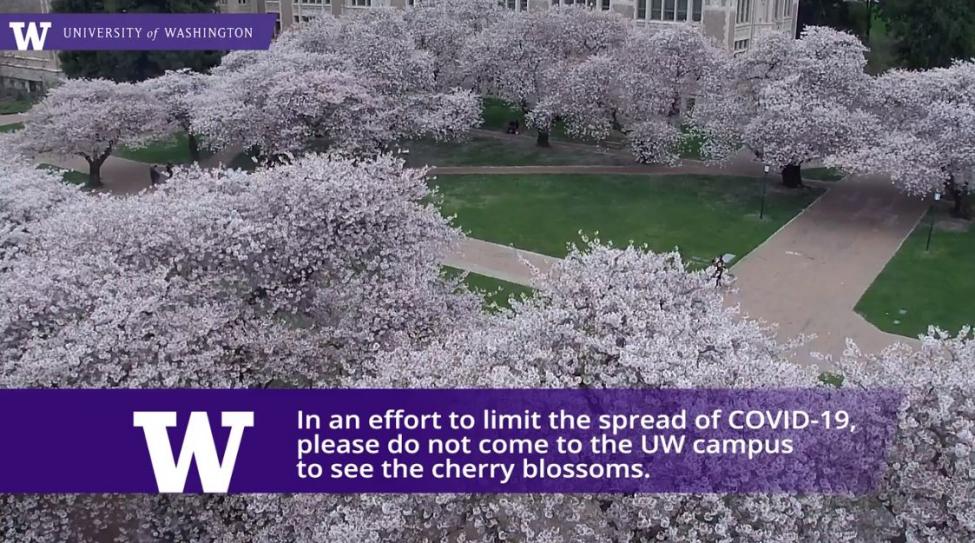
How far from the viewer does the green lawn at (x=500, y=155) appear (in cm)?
4238

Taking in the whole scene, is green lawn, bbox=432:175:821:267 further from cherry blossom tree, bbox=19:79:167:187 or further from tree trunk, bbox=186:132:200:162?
cherry blossom tree, bbox=19:79:167:187

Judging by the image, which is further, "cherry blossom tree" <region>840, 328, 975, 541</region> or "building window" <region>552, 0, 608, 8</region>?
"building window" <region>552, 0, 608, 8</region>

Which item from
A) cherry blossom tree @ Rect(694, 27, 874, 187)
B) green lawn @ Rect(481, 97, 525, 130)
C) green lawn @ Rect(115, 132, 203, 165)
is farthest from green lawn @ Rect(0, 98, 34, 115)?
cherry blossom tree @ Rect(694, 27, 874, 187)

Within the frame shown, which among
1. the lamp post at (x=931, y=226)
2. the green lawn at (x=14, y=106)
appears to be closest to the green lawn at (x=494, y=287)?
the lamp post at (x=931, y=226)

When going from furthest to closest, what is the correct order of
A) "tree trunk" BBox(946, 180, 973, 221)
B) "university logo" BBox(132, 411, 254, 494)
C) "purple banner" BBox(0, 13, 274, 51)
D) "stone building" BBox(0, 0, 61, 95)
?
"stone building" BBox(0, 0, 61, 95) → "purple banner" BBox(0, 13, 274, 51) → "tree trunk" BBox(946, 180, 973, 221) → "university logo" BBox(132, 411, 254, 494)

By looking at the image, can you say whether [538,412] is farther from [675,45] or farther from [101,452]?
[675,45]

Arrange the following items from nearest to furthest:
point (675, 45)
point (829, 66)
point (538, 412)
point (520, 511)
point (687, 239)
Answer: point (520, 511) → point (538, 412) → point (687, 239) → point (829, 66) → point (675, 45)

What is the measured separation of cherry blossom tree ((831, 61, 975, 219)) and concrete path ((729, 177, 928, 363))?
1853 millimetres

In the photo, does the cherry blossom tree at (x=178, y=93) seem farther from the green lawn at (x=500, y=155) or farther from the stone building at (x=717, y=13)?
the stone building at (x=717, y=13)

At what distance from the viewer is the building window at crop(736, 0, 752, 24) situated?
48625 mm

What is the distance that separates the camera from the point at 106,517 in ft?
47.8

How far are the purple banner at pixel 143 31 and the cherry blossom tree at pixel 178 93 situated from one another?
18.0 ft

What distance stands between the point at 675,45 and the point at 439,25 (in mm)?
12640

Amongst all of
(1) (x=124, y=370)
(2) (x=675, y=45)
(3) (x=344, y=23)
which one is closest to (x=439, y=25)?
(3) (x=344, y=23)
